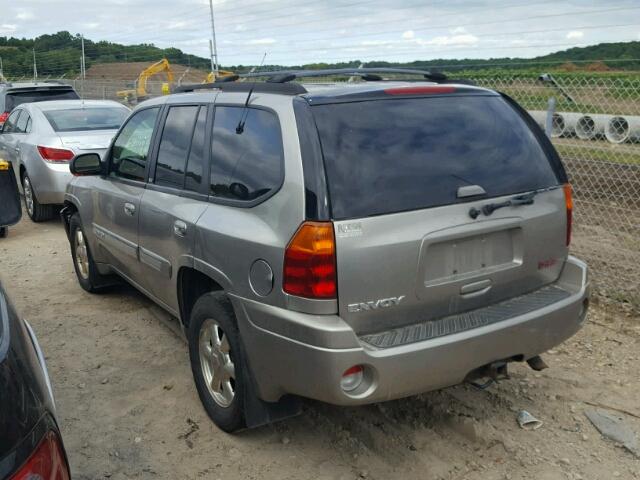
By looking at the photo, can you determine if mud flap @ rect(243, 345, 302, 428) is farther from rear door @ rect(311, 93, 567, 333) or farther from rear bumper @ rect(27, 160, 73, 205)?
rear bumper @ rect(27, 160, 73, 205)

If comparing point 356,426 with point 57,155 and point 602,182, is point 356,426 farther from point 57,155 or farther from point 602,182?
point 602,182

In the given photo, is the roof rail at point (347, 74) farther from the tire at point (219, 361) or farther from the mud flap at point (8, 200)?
the mud flap at point (8, 200)

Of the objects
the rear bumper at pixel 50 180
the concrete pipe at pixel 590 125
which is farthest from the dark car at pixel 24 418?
the concrete pipe at pixel 590 125

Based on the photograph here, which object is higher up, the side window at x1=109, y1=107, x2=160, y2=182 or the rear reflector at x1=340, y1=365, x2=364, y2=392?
the side window at x1=109, y1=107, x2=160, y2=182

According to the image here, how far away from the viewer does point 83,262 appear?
5934mm

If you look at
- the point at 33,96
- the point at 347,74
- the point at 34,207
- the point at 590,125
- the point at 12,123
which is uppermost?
the point at 347,74

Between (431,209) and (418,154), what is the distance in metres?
0.28

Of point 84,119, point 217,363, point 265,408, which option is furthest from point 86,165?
point 84,119

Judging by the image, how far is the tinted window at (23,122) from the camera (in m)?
9.44

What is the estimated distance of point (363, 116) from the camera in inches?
119

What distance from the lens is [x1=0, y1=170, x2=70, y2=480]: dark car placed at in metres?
1.57

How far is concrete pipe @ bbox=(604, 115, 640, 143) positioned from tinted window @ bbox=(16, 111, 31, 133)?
10887 millimetres

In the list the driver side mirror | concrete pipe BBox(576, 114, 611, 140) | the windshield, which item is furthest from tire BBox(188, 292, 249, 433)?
concrete pipe BBox(576, 114, 611, 140)

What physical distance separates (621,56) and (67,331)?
14179mm
